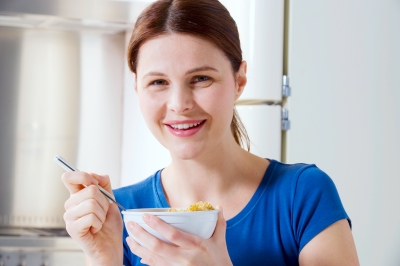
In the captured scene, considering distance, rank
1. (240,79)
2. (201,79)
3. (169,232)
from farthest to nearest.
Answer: (240,79) → (201,79) → (169,232)

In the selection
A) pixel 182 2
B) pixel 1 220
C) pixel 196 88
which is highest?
pixel 182 2

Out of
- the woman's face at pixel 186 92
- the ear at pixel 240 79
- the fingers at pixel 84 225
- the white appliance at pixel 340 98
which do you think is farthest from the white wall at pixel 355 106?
the fingers at pixel 84 225

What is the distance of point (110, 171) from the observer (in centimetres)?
194

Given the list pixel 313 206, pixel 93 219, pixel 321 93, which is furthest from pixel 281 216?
pixel 321 93

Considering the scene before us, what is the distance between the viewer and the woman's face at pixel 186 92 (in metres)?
1.01

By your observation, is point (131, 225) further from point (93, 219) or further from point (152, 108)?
point (152, 108)

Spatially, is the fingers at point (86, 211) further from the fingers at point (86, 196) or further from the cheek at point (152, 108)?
the cheek at point (152, 108)

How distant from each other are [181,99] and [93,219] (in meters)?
0.24

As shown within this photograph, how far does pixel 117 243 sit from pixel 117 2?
2.70 feet

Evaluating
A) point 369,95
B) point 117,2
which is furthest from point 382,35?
point 117,2

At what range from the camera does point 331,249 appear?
0.98m

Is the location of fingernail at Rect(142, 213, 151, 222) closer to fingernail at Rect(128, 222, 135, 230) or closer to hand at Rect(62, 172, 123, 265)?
fingernail at Rect(128, 222, 135, 230)

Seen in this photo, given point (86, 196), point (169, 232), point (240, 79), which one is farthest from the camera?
point (240, 79)

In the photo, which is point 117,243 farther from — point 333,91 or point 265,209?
point 333,91
